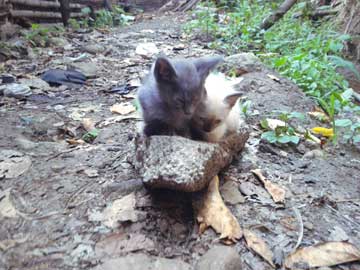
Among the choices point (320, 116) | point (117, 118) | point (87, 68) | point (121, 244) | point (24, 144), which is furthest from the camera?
point (87, 68)

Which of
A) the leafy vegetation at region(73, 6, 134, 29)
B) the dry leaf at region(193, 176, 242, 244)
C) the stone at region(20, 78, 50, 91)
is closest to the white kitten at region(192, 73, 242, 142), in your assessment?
the dry leaf at region(193, 176, 242, 244)

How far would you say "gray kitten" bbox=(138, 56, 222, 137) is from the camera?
2246 mm

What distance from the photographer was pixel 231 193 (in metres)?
2.31

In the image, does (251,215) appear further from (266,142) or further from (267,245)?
(266,142)

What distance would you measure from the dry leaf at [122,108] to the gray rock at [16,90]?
3.42 feet

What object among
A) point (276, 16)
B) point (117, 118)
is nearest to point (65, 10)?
point (276, 16)

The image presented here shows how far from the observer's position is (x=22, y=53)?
6.12 meters

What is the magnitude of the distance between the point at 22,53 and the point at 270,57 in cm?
405

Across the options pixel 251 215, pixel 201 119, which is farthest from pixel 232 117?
pixel 251 215

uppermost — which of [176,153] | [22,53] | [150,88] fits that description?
[150,88]

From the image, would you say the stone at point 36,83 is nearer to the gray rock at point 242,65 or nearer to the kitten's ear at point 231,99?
the gray rock at point 242,65

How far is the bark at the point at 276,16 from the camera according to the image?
7566 mm

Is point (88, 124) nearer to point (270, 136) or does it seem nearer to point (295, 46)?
point (270, 136)

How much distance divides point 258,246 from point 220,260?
0.90 ft
